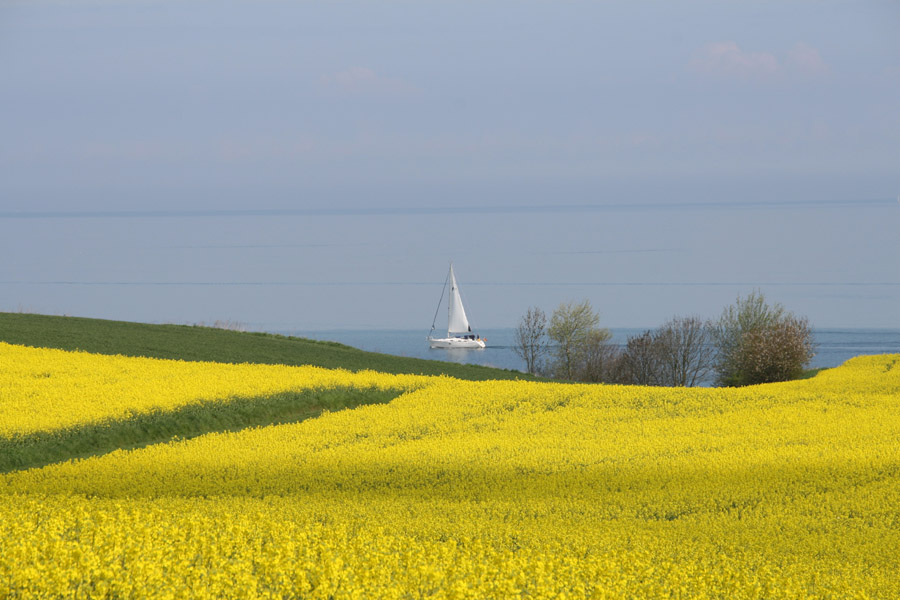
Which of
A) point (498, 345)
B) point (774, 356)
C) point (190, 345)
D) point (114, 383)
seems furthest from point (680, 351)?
point (498, 345)

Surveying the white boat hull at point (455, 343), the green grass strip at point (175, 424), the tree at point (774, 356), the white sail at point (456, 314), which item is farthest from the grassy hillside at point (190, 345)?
the white boat hull at point (455, 343)

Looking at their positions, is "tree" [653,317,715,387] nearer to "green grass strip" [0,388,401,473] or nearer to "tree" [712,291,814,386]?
"tree" [712,291,814,386]

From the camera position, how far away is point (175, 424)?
2380 centimetres

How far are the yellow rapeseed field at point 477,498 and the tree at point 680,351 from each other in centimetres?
3720

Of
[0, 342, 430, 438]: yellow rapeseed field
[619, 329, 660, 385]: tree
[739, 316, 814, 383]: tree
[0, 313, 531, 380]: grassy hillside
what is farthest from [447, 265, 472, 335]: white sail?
[0, 342, 430, 438]: yellow rapeseed field

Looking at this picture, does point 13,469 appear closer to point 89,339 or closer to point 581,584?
point 581,584

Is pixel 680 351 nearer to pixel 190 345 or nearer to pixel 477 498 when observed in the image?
pixel 190 345

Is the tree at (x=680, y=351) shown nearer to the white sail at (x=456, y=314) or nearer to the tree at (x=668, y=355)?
the tree at (x=668, y=355)

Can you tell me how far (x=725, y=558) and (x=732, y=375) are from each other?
2144 inches

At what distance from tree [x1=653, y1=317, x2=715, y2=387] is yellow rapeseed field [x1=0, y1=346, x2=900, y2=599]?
3720 centimetres

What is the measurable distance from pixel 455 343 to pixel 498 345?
35.6 m

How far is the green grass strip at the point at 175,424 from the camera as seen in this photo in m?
20.0

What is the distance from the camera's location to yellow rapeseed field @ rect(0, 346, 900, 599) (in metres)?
8.20

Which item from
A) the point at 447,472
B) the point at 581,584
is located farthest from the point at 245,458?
the point at 581,584
